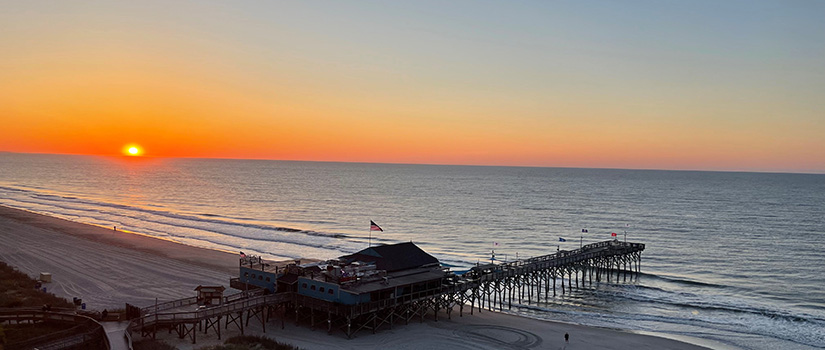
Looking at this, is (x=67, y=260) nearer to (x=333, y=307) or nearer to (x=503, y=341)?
(x=333, y=307)

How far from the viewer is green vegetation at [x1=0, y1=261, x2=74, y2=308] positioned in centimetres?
3691

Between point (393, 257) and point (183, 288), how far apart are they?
62.9ft

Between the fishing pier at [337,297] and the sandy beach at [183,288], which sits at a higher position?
the fishing pier at [337,297]

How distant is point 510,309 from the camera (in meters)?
49.0

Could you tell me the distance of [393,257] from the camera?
42719 millimetres

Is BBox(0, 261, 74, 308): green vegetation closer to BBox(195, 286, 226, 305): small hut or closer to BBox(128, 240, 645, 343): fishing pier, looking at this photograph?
BBox(128, 240, 645, 343): fishing pier

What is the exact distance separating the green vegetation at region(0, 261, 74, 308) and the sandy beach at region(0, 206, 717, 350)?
190cm

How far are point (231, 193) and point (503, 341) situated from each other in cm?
14449

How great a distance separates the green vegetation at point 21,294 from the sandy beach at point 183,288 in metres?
1.90

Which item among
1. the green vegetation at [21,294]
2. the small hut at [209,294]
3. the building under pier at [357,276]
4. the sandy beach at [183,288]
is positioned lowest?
the sandy beach at [183,288]

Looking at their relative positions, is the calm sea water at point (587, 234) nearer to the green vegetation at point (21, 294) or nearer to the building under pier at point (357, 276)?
the building under pier at point (357, 276)

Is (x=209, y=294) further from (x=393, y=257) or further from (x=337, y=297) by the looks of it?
(x=393, y=257)

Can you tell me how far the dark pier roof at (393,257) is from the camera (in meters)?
41.8

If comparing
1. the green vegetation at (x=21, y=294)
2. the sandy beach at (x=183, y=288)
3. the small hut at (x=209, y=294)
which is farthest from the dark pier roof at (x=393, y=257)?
the green vegetation at (x=21, y=294)
